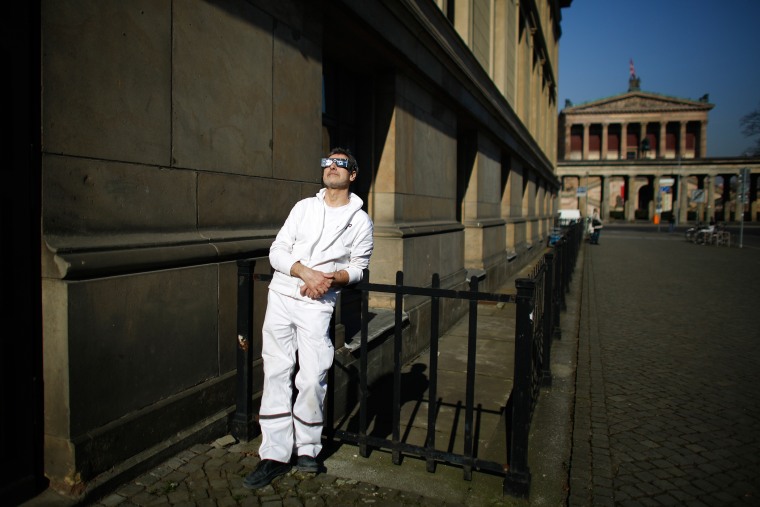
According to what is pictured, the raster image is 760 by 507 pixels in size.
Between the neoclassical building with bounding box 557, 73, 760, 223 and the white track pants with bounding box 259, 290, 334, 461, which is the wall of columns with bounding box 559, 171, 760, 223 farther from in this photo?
the white track pants with bounding box 259, 290, 334, 461

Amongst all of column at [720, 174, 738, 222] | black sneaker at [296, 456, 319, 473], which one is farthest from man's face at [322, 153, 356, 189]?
column at [720, 174, 738, 222]

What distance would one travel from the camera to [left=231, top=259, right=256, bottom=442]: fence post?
144 inches

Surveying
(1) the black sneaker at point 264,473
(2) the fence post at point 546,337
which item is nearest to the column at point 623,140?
(2) the fence post at point 546,337

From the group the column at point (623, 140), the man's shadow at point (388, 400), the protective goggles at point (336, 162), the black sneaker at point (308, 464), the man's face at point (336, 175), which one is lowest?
the man's shadow at point (388, 400)

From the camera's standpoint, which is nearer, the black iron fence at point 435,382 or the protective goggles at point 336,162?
the black iron fence at point 435,382

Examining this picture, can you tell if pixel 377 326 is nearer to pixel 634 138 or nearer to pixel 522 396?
pixel 522 396

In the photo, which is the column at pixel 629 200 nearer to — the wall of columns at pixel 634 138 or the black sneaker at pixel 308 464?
the wall of columns at pixel 634 138

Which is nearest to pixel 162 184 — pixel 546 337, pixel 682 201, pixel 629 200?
pixel 546 337

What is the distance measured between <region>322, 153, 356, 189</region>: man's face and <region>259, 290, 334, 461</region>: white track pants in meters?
0.75

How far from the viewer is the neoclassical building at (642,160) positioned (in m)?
80.1

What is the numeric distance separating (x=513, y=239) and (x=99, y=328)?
49.0 ft

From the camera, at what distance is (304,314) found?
321 centimetres

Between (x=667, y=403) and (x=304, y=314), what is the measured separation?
3.65m

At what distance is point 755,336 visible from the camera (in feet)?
25.3
